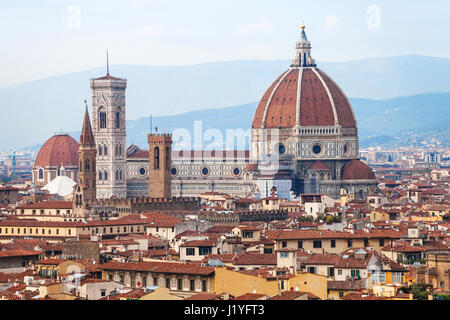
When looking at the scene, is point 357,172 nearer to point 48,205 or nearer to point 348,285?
point 48,205

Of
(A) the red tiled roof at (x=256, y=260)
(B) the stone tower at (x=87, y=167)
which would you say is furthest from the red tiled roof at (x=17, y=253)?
(B) the stone tower at (x=87, y=167)

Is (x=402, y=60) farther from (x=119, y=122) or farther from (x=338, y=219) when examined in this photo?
(x=338, y=219)

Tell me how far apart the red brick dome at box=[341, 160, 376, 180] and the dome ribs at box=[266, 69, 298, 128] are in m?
7.61

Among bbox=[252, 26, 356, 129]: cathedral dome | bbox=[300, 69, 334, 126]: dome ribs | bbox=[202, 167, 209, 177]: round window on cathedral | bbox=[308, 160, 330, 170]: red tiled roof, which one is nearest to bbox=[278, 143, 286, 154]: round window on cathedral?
bbox=[252, 26, 356, 129]: cathedral dome

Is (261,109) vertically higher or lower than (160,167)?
higher

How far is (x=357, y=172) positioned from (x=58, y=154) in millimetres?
40010

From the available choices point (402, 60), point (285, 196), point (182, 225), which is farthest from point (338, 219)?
point (402, 60)

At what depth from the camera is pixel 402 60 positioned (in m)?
155

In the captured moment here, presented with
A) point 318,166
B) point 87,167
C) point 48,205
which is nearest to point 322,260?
point 48,205

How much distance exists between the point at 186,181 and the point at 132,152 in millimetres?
8625

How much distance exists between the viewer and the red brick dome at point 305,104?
128 m

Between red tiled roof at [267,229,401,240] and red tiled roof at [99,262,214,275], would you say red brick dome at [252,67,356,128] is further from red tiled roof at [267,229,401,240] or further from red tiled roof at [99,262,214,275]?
red tiled roof at [99,262,214,275]

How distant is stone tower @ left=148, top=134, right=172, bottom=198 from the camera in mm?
104312

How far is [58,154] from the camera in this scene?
14912 cm
